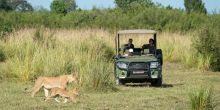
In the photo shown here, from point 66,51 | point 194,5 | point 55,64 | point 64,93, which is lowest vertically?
point 64,93

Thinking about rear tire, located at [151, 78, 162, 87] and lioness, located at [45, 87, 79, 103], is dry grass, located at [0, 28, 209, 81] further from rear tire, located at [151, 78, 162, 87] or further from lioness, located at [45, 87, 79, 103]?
lioness, located at [45, 87, 79, 103]

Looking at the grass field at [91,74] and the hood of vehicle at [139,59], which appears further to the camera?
the hood of vehicle at [139,59]

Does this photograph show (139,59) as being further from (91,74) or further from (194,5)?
(194,5)

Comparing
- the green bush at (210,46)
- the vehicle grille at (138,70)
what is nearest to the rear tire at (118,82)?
the vehicle grille at (138,70)

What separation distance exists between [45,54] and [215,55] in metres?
9.56

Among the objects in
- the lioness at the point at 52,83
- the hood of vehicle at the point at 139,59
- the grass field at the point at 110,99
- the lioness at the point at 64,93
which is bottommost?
the grass field at the point at 110,99

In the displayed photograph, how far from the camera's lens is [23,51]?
21.1 m

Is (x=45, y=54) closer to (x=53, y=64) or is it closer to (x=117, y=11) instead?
(x=53, y=64)

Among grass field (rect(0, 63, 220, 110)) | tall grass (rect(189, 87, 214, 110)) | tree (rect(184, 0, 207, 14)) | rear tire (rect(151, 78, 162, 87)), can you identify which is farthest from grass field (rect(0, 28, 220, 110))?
tree (rect(184, 0, 207, 14))

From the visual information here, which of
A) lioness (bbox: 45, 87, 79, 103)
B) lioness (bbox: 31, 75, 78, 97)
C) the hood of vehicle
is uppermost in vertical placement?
the hood of vehicle

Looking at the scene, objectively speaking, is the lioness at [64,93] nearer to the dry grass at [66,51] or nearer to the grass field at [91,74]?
the grass field at [91,74]

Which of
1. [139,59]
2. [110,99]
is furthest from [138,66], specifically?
[110,99]

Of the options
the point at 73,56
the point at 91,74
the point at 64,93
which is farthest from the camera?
the point at 73,56

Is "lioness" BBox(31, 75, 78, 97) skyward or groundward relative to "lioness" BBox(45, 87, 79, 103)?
skyward
